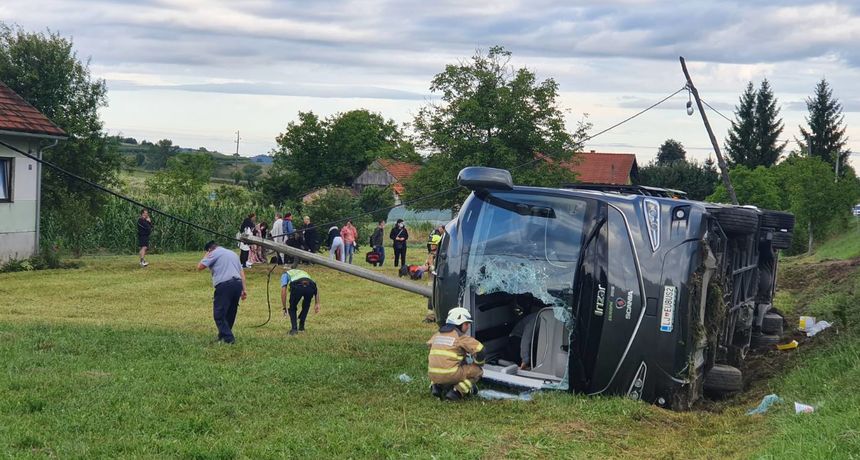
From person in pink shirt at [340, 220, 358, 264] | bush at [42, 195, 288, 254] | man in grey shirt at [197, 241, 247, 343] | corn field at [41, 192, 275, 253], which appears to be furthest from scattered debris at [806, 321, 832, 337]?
corn field at [41, 192, 275, 253]

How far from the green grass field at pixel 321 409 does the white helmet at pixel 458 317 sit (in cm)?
84

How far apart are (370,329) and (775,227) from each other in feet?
23.2

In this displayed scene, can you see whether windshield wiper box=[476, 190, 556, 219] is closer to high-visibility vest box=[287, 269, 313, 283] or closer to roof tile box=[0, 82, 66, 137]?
high-visibility vest box=[287, 269, 313, 283]

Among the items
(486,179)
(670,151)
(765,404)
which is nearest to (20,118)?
(486,179)

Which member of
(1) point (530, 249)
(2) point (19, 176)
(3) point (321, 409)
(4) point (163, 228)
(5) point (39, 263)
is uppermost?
(1) point (530, 249)

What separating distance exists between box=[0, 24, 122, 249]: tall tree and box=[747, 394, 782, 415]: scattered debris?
27.8 meters

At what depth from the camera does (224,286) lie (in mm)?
13891

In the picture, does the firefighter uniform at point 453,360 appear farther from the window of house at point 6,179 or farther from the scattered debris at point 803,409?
the window of house at point 6,179

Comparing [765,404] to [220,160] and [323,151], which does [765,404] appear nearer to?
[323,151]

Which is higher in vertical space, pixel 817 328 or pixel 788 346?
pixel 817 328

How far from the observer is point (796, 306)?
20016mm

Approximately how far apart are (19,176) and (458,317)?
20994 millimetres

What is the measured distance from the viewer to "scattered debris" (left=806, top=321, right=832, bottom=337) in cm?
1534

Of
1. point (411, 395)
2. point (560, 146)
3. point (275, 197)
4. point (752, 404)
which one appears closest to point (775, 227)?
point (752, 404)
